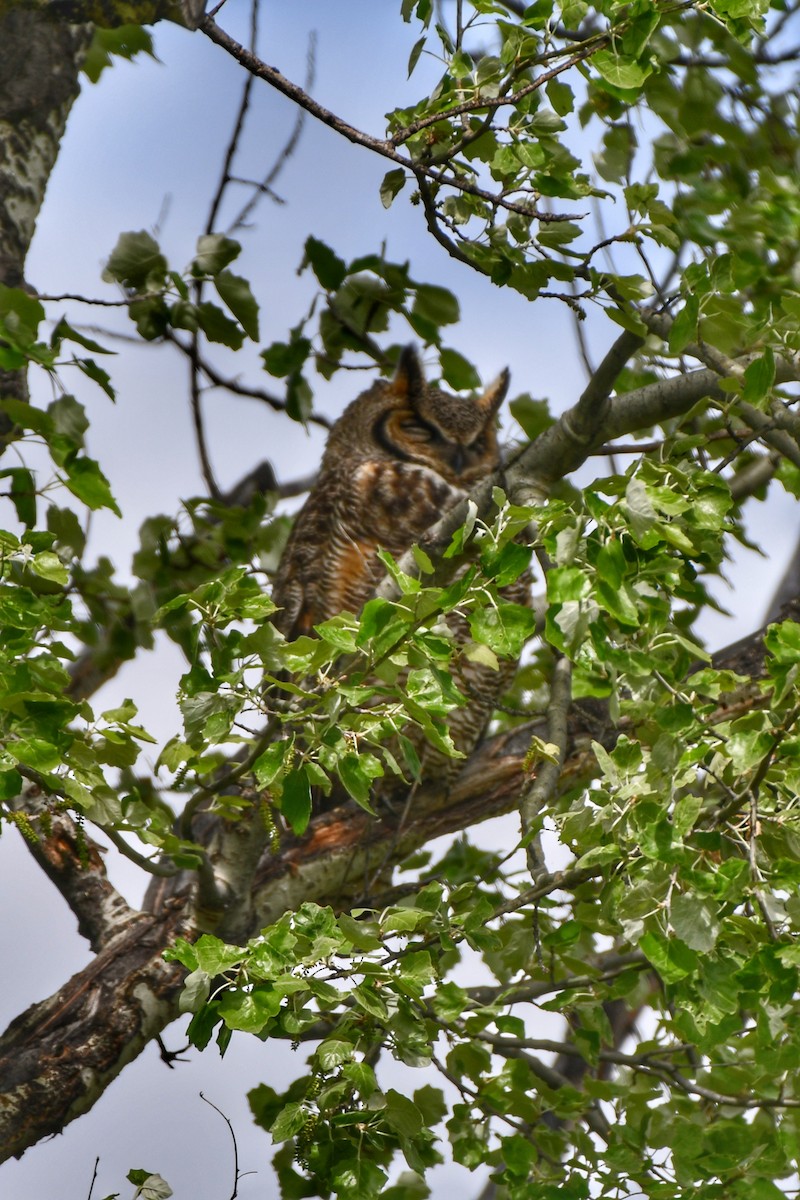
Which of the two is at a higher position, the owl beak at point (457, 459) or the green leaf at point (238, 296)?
the owl beak at point (457, 459)

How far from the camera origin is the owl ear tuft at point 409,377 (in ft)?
11.6

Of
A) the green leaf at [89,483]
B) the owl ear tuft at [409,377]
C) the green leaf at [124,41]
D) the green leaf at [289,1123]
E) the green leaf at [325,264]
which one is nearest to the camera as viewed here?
the green leaf at [289,1123]

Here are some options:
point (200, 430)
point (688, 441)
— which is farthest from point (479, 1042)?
point (200, 430)

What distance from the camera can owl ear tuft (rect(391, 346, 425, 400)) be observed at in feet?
11.6

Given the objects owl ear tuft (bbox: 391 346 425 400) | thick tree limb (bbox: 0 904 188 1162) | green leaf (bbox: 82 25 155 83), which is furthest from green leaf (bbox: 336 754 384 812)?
owl ear tuft (bbox: 391 346 425 400)

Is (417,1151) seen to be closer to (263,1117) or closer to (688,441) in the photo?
(263,1117)

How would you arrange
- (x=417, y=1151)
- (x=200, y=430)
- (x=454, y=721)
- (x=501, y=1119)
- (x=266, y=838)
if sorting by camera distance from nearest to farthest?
(x=417, y=1151) < (x=501, y=1119) < (x=266, y=838) < (x=454, y=721) < (x=200, y=430)

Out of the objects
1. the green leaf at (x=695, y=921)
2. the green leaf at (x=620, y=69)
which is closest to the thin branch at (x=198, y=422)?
the green leaf at (x=620, y=69)

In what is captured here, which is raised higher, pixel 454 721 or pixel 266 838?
pixel 454 721

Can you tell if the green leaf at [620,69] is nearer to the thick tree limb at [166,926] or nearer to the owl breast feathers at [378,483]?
the thick tree limb at [166,926]

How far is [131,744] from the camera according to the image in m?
1.63

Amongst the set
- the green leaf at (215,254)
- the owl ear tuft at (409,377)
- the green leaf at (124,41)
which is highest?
the owl ear tuft at (409,377)

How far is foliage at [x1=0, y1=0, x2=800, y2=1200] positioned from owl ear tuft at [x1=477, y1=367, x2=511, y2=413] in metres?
1.42

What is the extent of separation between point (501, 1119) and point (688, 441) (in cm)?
101
